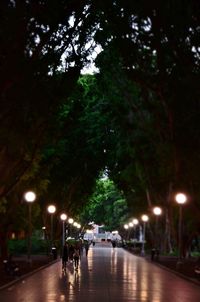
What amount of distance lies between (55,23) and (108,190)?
118 m

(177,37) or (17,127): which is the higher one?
(177,37)

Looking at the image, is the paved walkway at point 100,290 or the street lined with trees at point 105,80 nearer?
the paved walkway at point 100,290

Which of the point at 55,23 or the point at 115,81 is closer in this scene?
the point at 55,23

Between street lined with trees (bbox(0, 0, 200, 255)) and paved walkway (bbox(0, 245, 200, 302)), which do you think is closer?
paved walkway (bbox(0, 245, 200, 302))

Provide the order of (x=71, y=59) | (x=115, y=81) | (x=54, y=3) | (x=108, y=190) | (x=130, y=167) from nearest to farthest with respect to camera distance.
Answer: (x=54, y=3) < (x=71, y=59) < (x=115, y=81) < (x=130, y=167) < (x=108, y=190)

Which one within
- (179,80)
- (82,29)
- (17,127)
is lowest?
(17,127)

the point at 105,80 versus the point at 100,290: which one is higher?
the point at 105,80

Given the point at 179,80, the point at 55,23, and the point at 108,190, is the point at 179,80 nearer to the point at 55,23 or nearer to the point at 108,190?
the point at 55,23

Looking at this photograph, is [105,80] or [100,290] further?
[105,80]

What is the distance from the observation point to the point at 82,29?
108 ft

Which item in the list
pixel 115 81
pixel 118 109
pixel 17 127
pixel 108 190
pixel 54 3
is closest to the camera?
pixel 54 3

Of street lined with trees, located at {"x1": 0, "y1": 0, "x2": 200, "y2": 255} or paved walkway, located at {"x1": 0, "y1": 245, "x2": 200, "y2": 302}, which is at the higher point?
street lined with trees, located at {"x1": 0, "y1": 0, "x2": 200, "y2": 255}

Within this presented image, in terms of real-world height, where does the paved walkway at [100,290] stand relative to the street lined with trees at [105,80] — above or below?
below

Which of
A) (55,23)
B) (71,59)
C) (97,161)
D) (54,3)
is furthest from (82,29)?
(97,161)
